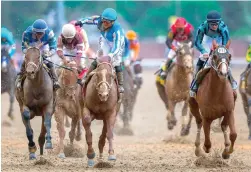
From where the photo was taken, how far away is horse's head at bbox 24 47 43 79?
12.7 m

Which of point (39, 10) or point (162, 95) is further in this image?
point (39, 10)

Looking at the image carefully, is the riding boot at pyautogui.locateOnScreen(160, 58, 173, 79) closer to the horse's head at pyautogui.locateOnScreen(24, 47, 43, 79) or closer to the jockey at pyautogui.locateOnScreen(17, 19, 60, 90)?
the jockey at pyautogui.locateOnScreen(17, 19, 60, 90)

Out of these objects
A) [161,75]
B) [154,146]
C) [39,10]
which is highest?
[39,10]

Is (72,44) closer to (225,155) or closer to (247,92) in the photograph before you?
(225,155)

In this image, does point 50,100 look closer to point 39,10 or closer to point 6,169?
point 6,169

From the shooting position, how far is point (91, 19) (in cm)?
1458

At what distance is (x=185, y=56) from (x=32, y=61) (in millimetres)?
5611

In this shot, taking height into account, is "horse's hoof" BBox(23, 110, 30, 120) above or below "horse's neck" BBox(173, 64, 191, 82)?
below

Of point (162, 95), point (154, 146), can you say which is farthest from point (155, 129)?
point (154, 146)

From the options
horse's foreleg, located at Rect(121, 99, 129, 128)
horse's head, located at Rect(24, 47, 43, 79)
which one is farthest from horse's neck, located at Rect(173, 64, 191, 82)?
horse's head, located at Rect(24, 47, 43, 79)

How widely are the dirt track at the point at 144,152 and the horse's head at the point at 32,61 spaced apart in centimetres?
133

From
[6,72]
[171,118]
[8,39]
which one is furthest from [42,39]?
[6,72]

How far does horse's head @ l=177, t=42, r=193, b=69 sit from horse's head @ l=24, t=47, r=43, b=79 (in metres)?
5.34

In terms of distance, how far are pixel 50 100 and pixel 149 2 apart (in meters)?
23.6
